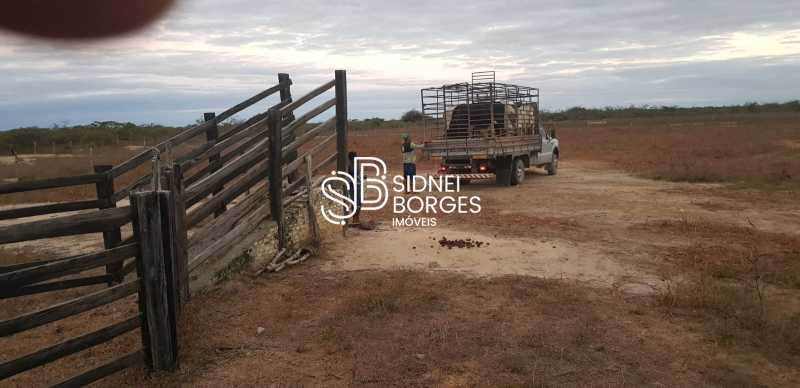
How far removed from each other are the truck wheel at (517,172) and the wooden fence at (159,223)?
295 inches

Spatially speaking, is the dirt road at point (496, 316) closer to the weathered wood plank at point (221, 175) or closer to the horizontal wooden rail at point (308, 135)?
the weathered wood plank at point (221, 175)

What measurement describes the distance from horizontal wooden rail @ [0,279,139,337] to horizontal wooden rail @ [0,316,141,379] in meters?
0.15

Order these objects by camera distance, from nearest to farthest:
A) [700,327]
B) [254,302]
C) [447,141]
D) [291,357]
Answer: [291,357], [700,327], [254,302], [447,141]

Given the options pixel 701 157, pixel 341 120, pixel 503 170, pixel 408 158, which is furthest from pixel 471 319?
pixel 701 157

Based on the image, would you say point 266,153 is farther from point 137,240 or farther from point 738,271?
point 738,271

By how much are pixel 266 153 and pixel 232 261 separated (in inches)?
56.7

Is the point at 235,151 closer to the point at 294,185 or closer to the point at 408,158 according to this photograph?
the point at 294,185

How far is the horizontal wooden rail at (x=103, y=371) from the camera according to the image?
342 cm

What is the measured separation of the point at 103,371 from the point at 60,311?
21.5 inches

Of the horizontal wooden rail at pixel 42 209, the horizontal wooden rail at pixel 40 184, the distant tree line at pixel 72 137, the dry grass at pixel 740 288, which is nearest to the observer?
the dry grass at pixel 740 288

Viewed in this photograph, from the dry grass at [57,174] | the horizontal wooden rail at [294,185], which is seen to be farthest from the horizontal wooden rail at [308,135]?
the dry grass at [57,174]

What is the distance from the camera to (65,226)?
333cm

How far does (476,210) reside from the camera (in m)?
11.3

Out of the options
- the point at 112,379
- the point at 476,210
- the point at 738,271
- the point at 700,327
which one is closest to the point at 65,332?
the point at 112,379
